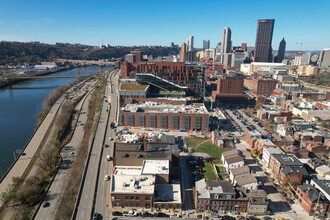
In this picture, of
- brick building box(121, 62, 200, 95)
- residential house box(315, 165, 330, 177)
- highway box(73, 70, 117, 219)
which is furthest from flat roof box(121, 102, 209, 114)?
residential house box(315, 165, 330, 177)

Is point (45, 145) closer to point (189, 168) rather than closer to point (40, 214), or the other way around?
point (40, 214)

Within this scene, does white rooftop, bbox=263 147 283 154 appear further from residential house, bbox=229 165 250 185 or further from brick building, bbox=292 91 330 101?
brick building, bbox=292 91 330 101

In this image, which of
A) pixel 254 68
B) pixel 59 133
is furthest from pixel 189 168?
pixel 254 68

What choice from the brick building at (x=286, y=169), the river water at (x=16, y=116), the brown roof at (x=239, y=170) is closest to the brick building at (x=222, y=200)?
the brown roof at (x=239, y=170)

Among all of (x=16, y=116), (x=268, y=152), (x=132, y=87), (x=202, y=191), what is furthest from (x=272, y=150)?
(x=16, y=116)

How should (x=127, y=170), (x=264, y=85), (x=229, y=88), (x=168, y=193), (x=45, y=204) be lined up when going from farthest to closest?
(x=264, y=85), (x=229, y=88), (x=127, y=170), (x=45, y=204), (x=168, y=193)

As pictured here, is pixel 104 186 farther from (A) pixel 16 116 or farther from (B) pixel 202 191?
(A) pixel 16 116
